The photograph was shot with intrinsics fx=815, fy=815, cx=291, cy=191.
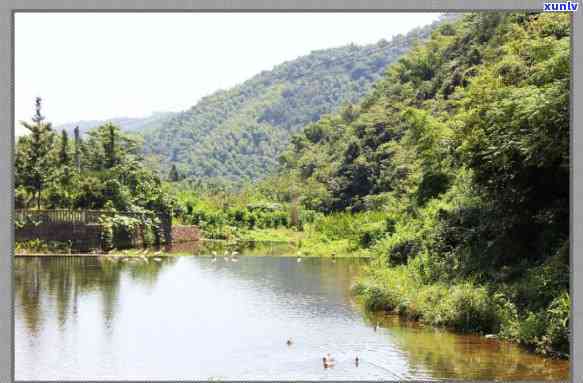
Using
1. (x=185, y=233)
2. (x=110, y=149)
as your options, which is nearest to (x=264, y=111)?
(x=185, y=233)

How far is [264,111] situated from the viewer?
10269cm

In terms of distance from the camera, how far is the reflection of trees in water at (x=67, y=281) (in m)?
18.5

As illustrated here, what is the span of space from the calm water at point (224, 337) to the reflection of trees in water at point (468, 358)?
0.02 m

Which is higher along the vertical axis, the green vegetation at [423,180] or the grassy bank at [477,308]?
the green vegetation at [423,180]

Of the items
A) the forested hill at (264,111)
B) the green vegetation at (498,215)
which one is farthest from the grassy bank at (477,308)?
the forested hill at (264,111)

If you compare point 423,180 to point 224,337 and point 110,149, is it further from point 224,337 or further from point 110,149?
point 110,149

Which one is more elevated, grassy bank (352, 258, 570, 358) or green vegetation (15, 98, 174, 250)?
green vegetation (15, 98, 174, 250)

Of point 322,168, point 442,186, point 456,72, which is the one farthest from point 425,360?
point 322,168

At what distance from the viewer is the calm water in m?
12.0

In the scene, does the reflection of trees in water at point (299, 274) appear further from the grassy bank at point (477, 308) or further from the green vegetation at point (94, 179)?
the green vegetation at point (94, 179)

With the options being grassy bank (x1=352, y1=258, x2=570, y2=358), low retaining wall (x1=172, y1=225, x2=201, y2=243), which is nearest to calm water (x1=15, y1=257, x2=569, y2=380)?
grassy bank (x1=352, y1=258, x2=570, y2=358)

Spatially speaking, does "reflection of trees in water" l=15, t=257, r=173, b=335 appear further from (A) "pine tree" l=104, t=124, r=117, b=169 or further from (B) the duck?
(A) "pine tree" l=104, t=124, r=117, b=169

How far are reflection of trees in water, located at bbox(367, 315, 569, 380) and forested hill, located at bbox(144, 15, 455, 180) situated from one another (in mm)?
74487

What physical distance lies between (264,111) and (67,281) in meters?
79.6
